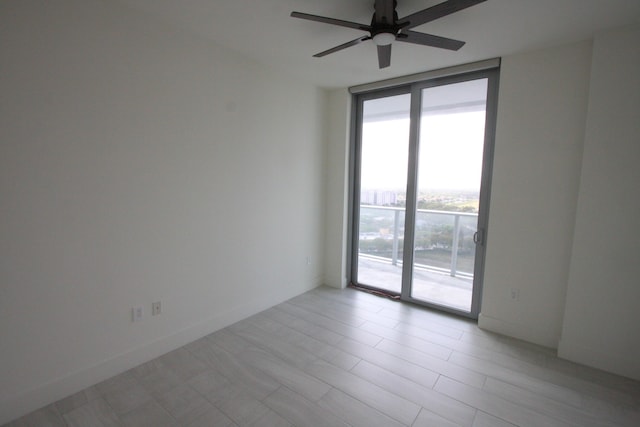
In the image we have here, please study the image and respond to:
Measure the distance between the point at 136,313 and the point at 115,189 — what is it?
37.3 inches

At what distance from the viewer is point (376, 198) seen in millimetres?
4074

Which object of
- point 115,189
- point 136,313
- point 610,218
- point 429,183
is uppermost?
point 429,183

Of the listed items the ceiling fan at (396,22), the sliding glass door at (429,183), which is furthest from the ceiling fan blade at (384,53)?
the sliding glass door at (429,183)

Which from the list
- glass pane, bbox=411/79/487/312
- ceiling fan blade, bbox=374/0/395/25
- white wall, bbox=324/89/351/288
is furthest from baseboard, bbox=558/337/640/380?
ceiling fan blade, bbox=374/0/395/25

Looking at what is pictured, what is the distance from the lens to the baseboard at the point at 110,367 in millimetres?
1744

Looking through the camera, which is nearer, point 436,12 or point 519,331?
point 436,12

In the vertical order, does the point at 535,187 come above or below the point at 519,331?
above

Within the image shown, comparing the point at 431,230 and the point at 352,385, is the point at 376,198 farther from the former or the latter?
the point at 352,385

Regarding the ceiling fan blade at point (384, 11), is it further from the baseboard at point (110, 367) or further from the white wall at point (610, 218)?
the baseboard at point (110, 367)

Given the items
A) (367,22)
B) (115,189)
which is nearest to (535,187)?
(367,22)

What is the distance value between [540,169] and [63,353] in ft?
12.8

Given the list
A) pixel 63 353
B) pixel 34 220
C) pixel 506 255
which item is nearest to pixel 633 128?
pixel 506 255

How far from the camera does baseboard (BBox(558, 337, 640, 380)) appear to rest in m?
2.25

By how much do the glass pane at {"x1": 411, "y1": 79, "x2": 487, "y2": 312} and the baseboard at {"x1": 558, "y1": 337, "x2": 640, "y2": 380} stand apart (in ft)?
2.93
